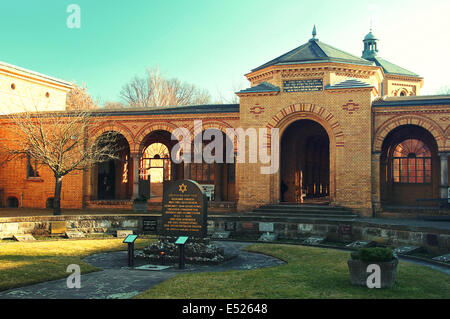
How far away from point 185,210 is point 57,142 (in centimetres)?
1166

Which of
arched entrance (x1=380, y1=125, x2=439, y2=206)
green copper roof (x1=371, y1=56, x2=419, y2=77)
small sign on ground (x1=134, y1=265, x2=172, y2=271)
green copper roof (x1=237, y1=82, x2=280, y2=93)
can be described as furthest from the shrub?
green copper roof (x1=371, y1=56, x2=419, y2=77)

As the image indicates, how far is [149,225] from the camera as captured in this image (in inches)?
739

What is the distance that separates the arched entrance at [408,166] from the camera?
2294 cm

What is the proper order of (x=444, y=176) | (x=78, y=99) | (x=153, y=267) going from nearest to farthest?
(x=153, y=267) → (x=444, y=176) → (x=78, y=99)

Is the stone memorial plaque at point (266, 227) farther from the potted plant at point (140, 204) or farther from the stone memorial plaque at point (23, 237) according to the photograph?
the stone memorial plaque at point (23, 237)

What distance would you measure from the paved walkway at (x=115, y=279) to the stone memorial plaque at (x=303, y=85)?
9.46 m

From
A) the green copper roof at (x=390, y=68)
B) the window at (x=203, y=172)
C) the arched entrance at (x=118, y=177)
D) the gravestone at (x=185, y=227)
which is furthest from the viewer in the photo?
the green copper roof at (x=390, y=68)

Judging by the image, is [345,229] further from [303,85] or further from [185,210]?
[303,85]

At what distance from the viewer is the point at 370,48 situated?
37.4 meters

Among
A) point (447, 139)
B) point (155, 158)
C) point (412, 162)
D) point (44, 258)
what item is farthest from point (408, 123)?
point (44, 258)

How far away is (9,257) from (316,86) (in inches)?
563

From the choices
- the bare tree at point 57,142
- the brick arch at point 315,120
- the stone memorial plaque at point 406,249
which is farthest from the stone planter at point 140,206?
the stone memorial plaque at point 406,249

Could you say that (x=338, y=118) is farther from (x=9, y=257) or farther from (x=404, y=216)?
(x=9, y=257)
